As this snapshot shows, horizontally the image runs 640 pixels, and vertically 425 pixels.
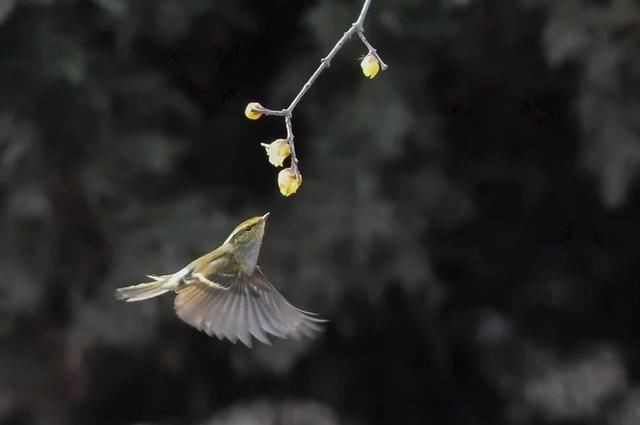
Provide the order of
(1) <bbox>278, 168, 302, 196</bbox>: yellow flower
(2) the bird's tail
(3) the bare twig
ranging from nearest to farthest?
1. (3) the bare twig
2. (1) <bbox>278, 168, 302, 196</bbox>: yellow flower
3. (2) the bird's tail

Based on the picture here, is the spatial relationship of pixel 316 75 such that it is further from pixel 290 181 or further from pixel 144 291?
pixel 144 291

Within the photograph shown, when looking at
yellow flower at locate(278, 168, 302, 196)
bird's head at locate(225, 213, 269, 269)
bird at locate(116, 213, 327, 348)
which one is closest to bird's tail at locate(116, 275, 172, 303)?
bird at locate(116, 213, 327, 348)

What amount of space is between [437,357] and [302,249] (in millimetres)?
690

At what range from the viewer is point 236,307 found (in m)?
1.63

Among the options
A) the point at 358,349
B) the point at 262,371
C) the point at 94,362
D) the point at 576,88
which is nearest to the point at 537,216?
the point at 576,88

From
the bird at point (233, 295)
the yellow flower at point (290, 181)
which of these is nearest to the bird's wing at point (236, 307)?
the bird at point (233, 295)

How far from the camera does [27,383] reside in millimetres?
3092

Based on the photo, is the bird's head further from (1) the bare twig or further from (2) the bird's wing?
(1) the bare twig

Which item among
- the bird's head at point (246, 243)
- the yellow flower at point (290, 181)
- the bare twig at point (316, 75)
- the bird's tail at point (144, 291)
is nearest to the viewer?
the bare twig at point (316, 75)

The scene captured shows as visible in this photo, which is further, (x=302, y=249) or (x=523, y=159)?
(x=523, y=159)

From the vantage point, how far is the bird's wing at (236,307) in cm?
153

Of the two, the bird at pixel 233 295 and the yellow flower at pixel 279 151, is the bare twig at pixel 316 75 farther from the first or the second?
the bird at pixel 233 295

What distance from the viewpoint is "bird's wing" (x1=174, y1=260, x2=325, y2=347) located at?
5.03 feet

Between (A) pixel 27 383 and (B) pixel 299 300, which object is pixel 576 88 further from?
(A) pixel 27 383
